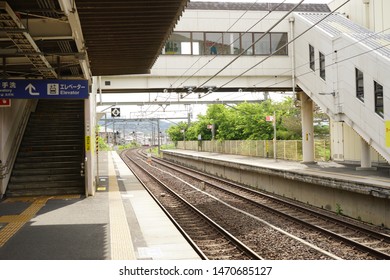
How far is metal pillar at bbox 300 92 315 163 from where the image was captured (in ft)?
86.0

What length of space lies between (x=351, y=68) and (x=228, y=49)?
9.24 meters

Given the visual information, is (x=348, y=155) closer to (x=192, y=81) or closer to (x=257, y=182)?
(x=257, y=182)

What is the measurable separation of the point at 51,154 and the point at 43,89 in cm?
540

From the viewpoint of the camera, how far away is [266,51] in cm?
2727

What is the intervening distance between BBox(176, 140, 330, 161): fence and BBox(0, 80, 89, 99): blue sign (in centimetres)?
1830

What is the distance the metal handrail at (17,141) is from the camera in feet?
49.7

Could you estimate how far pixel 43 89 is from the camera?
43.1ft

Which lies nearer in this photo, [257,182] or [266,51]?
[257,182]

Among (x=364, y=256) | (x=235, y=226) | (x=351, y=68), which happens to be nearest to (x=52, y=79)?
(x=235, y=226)

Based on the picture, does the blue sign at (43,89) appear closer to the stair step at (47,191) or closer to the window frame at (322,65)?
the stair step at (47,191)

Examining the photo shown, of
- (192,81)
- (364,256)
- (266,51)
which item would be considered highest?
(266,51)

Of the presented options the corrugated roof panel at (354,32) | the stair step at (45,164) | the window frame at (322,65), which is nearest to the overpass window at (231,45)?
the corrugated roof panel at (354,32)

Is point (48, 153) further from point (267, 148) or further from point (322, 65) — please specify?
point (267, 148)

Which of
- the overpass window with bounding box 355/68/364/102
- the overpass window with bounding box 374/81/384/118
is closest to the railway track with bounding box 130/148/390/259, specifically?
the overpass window with bounding box 374/81/384/118
